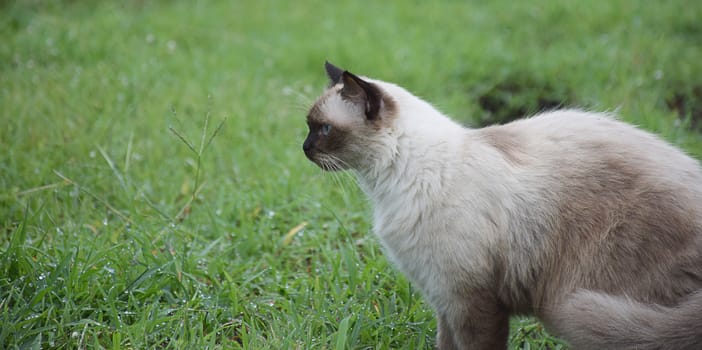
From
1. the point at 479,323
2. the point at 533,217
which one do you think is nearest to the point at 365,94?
the point at 533,217

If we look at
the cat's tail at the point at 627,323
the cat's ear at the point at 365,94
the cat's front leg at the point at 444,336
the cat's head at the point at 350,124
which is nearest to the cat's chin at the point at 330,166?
the cat's head at the point at 350,124

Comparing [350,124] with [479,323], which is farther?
[350,124]

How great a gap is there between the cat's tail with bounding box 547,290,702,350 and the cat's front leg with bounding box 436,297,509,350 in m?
0.25

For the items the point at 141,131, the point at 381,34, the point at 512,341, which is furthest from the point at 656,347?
the point at 381,34

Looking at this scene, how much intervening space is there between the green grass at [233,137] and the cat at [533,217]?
0.49 metres

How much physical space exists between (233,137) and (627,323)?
3.29 m

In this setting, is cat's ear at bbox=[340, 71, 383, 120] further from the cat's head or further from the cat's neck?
the cat's neck

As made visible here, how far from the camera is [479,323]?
8.68 ft

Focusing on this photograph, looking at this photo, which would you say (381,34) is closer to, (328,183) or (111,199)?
(328,183)

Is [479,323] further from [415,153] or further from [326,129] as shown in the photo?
[326,129]

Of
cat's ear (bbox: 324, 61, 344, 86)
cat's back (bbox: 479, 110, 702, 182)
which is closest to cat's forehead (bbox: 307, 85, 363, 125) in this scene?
cat's ear (bbox: 324, 61, 344, 86)

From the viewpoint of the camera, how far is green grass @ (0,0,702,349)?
120 inches

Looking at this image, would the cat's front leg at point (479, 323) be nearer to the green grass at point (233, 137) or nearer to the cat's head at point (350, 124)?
the green grass at point (233, 137)

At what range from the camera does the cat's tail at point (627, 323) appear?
233cm
